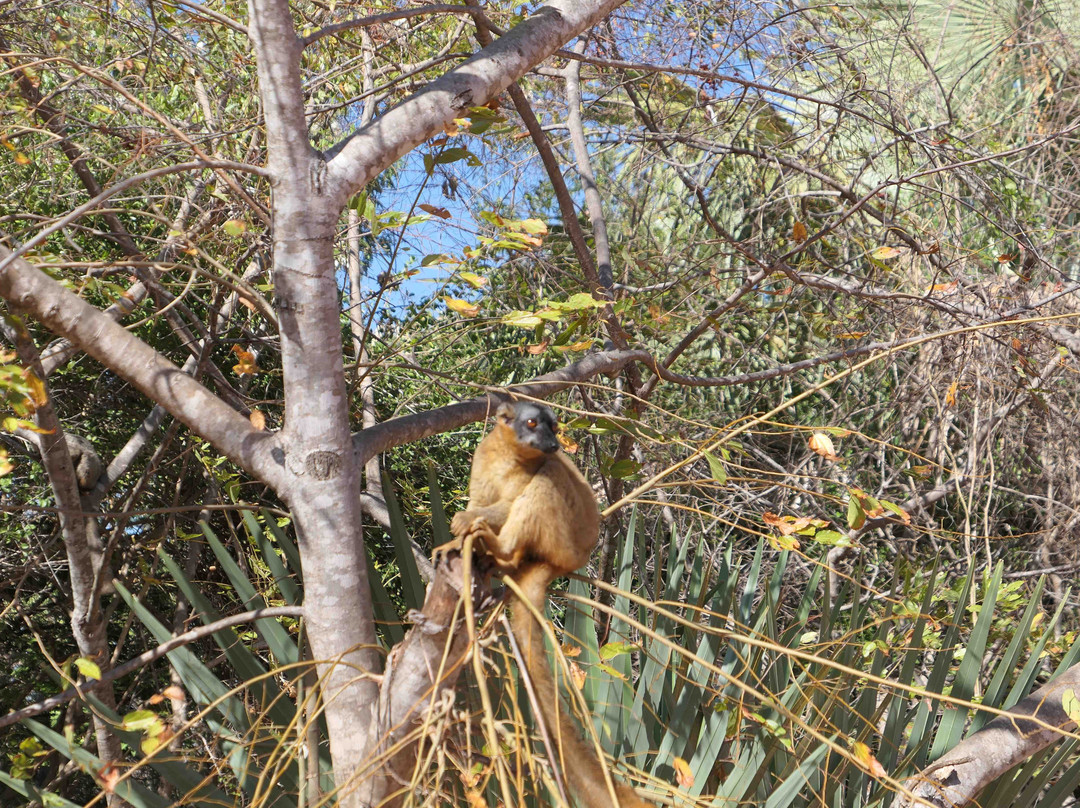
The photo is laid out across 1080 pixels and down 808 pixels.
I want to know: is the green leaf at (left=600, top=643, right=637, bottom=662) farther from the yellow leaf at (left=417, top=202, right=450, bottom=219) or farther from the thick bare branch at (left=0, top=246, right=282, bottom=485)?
the yellow leaf at (left=417, top=202, right=450, bottom=219)

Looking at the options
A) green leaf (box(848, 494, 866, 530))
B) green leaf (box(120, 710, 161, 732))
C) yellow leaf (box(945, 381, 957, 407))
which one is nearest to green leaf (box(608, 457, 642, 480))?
green leaf (box(848, 494, 866, 530))

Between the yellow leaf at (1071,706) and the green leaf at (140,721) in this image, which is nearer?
the green leaf at (140,721)

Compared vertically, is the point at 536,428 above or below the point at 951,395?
above

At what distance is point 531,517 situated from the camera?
6.49ft

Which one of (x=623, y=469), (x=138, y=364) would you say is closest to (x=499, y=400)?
(x=623, y=469)

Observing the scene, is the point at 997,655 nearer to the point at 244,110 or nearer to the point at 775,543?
the point at 775,543

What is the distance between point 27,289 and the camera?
5.74 feet

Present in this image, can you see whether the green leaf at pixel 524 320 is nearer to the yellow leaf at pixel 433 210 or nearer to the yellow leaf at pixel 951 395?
the yellow leaf at pixel 433 210

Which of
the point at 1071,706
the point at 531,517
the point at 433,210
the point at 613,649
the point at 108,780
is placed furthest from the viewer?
the point at 433,210

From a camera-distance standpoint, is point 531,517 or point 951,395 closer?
point 531,517

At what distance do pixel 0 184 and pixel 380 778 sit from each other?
414 centimetres

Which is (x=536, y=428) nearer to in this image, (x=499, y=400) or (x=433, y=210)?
(x=499, y=400)

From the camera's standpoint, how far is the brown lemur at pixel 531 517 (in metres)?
1.77

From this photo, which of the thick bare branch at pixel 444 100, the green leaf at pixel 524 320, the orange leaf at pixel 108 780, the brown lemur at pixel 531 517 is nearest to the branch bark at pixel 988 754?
the brown lemur at pixel 531 517
